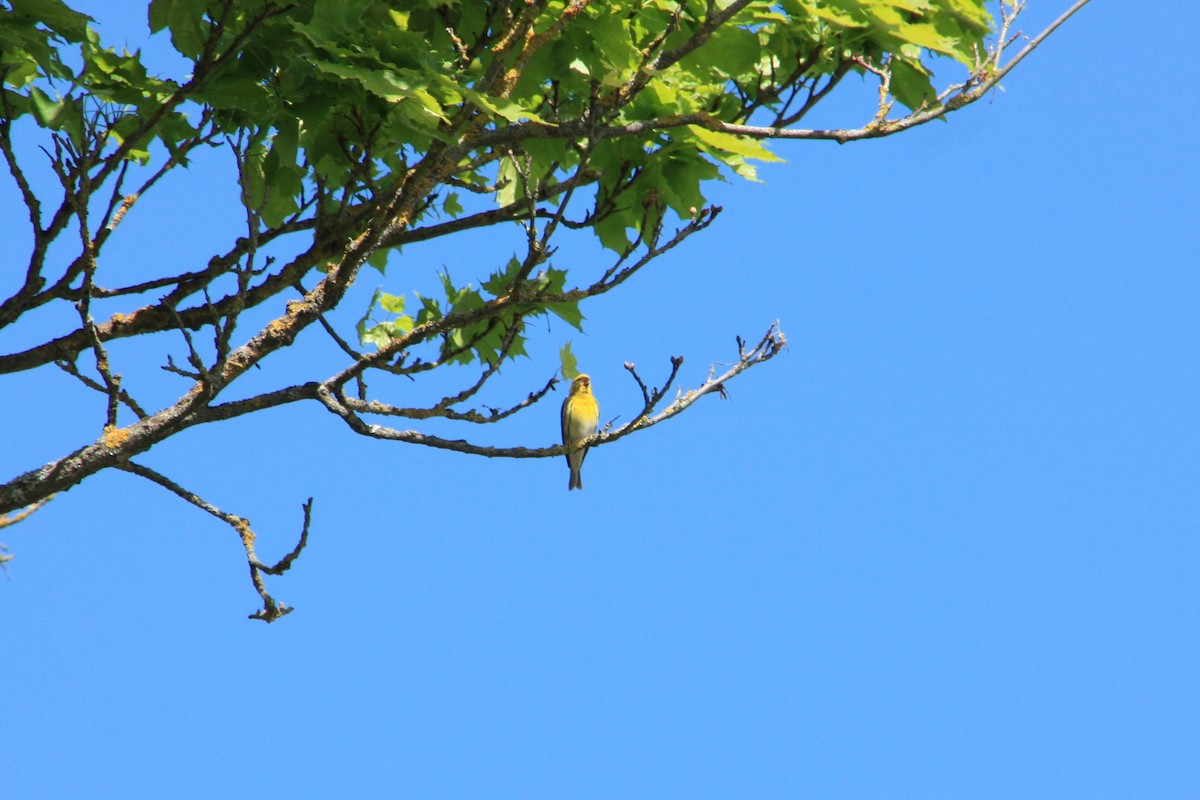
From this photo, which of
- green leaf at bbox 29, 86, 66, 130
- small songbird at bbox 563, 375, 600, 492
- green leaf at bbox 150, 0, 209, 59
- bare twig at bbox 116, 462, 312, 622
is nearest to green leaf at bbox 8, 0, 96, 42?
green leaf at bbox 150, 0, 209, 59

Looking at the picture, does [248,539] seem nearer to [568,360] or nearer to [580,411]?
[568,360]

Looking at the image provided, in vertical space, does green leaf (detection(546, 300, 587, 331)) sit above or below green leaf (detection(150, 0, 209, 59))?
below

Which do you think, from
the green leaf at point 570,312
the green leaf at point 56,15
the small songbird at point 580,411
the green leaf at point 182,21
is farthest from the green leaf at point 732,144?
the small songbird at point 580,411

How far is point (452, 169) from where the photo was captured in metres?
5.45

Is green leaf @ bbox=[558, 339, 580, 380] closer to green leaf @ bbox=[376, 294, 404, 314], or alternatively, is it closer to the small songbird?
green leaf @ bbox=[376, 294, 404, 314]

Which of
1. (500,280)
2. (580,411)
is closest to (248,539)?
(500,280)

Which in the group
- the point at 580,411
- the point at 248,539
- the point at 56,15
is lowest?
the point at 248,539

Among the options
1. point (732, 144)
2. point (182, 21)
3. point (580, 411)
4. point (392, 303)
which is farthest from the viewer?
point (580, 411)

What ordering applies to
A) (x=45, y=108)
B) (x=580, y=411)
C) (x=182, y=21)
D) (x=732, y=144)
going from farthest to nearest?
(x=580, y=411)
(x=45, y=108)
(x=182, y=21)
(x=732, y=144)

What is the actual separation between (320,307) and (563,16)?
1.68 metres

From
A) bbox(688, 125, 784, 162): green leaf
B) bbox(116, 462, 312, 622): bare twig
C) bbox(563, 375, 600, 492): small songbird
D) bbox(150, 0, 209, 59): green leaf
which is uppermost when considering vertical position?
bbox(563, 375, 600, 492): small songbird

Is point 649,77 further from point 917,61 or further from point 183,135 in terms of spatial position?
point 183,135

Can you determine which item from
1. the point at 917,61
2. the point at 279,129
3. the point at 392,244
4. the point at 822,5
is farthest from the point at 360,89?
the point at 917,61

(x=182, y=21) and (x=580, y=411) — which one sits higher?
(x=580, y=411)
